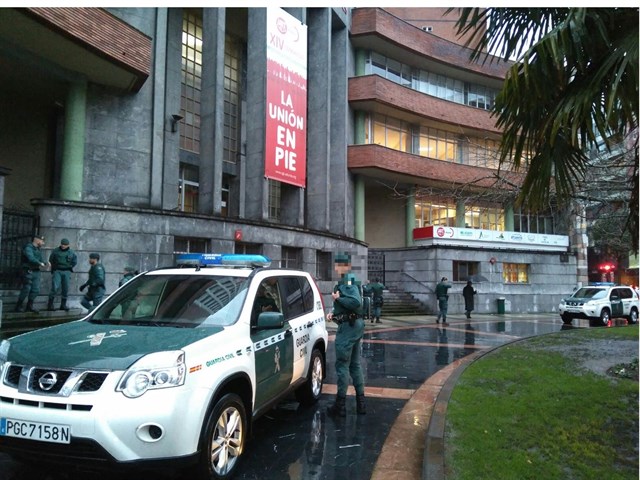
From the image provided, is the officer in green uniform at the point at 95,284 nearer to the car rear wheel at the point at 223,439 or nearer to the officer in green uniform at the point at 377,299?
the car rear wheel at the point at 223,439

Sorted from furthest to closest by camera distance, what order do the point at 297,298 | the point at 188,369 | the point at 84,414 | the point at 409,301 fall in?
the point at 409,301 < the point at 297,298 < the point at 188,369 < the point at 84,414

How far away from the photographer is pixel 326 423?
547 cm

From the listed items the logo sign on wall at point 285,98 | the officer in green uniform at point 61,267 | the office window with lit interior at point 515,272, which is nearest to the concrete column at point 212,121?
the logo sign on wall at point 285,98

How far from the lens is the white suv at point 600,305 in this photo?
1956 cm

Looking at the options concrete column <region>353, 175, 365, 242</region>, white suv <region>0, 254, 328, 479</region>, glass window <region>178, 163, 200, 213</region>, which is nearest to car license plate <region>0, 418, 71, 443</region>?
white suv <region>0, 254, 328, 479</region>

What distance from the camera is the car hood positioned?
325cm

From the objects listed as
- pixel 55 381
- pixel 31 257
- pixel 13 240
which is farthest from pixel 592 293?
pixel 55 381

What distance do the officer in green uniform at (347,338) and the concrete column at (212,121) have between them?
10690mm

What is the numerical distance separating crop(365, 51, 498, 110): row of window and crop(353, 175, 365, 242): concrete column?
6.27 metres

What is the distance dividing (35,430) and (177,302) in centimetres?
164

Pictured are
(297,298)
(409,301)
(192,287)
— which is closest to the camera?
(192,287)

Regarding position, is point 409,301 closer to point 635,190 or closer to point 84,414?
point 635,190
